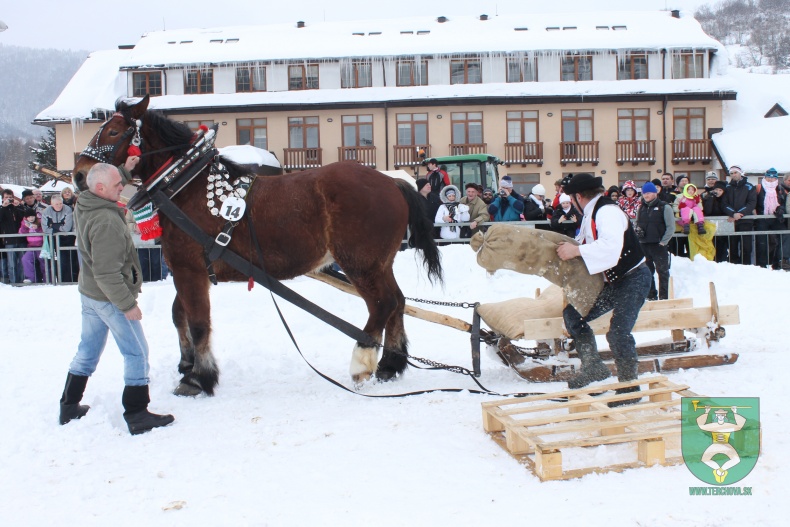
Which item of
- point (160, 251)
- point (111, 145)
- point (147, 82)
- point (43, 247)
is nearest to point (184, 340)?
point (111, 145)

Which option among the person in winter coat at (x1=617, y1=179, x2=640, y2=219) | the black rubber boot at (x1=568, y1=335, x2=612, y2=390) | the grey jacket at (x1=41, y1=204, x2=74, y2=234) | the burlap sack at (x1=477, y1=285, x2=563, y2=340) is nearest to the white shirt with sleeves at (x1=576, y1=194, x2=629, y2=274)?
the black rubber boot at (x1=568, y1=335, x2=612, y2=390)

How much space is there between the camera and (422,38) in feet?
99.9

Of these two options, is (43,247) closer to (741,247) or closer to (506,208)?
(506,208)

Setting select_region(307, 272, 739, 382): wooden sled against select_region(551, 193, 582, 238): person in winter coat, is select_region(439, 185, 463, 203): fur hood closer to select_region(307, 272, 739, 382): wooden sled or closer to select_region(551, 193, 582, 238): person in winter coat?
select_region(551, 193, 582, 238): person in winter coat

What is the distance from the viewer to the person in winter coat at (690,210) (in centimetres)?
1091

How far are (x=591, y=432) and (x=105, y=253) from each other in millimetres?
3321

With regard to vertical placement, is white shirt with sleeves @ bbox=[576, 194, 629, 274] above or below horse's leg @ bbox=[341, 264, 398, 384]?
above

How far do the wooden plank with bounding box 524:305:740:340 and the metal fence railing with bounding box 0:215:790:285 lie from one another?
511cm

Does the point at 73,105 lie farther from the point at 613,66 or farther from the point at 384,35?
the point at 613,66

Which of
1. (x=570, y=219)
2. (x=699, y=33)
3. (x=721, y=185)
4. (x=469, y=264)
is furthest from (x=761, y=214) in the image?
(x=699, y=33)

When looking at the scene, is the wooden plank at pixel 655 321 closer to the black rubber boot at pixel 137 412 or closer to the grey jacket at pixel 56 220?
the black rubber boot at pixel 137 412

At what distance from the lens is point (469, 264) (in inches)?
404

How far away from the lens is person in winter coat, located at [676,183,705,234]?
1091cm

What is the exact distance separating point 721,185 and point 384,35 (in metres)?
23.4
